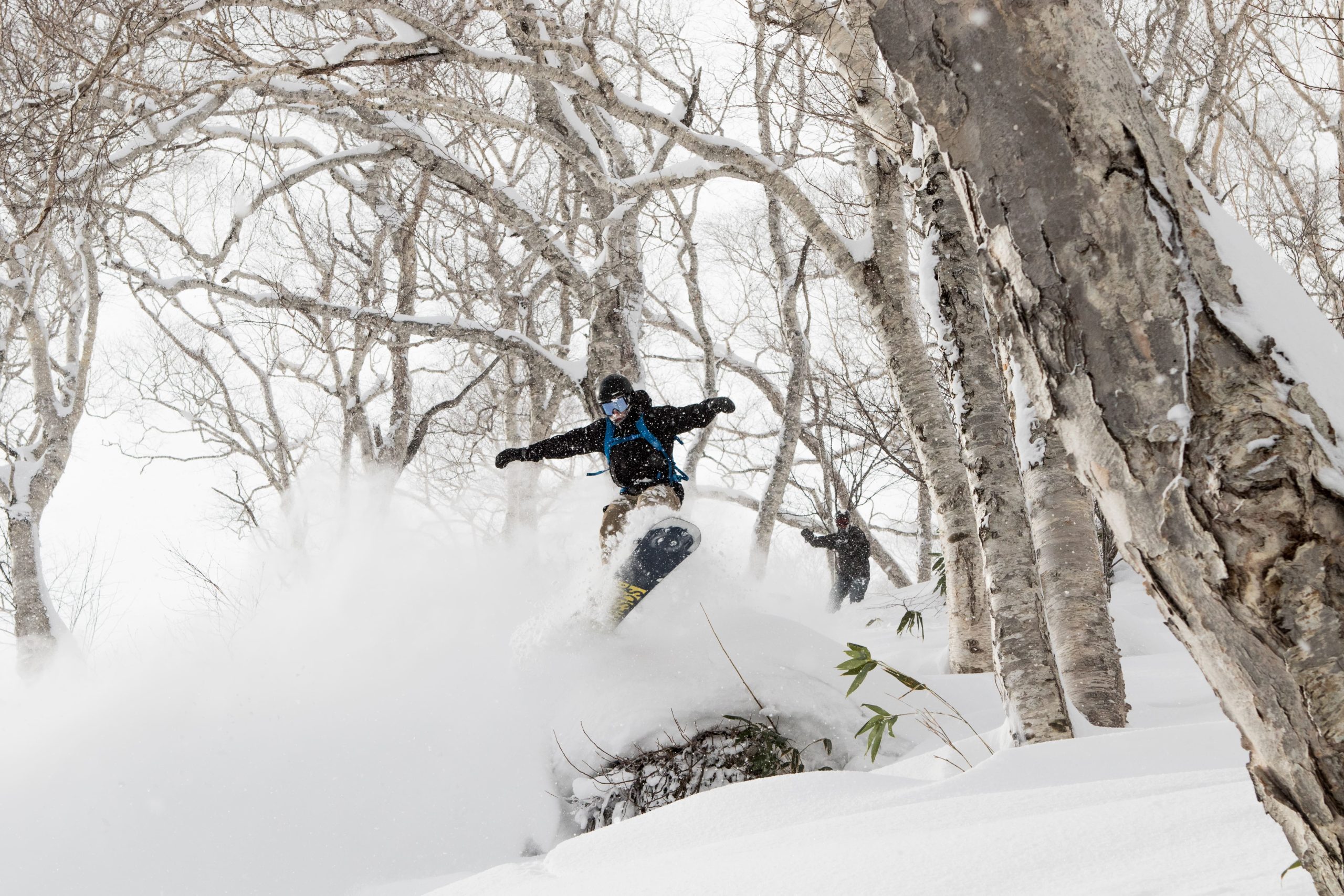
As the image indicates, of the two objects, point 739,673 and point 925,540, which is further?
point 925,540

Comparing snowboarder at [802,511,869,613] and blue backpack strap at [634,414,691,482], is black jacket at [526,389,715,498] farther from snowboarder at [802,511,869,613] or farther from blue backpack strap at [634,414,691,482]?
snowboarder at [802,511,869,613]

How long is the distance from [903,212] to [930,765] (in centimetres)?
298

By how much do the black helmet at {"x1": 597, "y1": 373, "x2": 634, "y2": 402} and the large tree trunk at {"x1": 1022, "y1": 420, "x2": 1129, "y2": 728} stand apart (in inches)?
107

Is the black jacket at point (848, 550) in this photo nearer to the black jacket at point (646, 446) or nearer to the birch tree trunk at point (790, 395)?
the birch tree trunk at point (790, 395)

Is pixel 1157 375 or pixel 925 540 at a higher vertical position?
pixel 925 540

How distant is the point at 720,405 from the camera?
17.7 ft

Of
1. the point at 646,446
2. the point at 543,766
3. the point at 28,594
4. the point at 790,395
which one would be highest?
the point at 790,395

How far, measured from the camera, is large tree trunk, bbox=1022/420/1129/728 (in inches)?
148

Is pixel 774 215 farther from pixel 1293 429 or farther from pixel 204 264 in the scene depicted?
pixel 1293 429

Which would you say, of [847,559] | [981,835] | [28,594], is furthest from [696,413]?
[28,594]

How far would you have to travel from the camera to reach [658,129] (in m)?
4.12

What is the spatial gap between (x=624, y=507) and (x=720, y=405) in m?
0.92

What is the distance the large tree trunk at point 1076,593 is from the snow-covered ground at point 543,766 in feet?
1.71

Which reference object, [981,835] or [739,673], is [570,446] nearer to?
[739,673]
